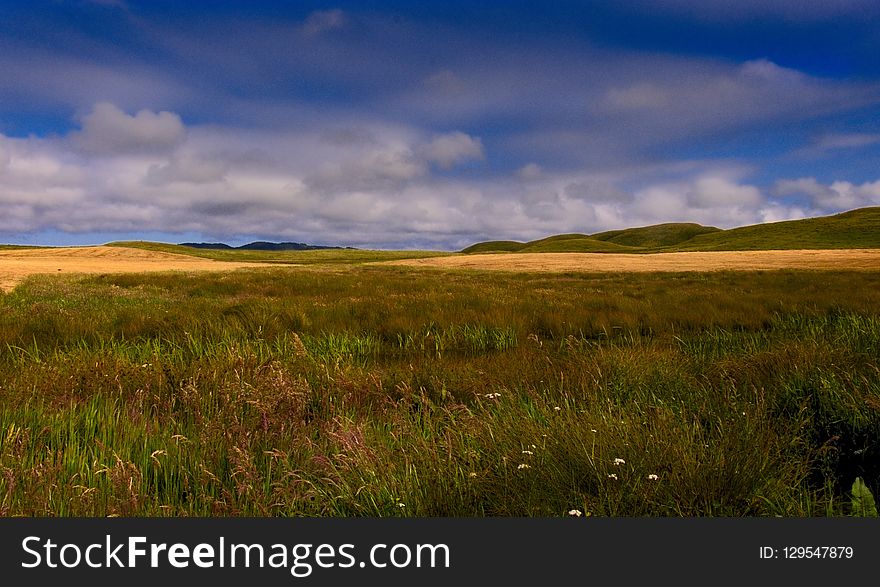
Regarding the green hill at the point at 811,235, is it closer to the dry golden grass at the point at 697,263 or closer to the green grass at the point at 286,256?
the dry golden grass at the point at 697,263

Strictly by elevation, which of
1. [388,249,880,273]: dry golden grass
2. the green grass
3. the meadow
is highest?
the green grass

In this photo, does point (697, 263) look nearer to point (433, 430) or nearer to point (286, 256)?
point (433, 430)

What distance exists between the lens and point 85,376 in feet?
15.2

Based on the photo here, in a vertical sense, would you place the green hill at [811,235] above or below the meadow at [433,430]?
above

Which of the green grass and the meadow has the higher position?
the green grass

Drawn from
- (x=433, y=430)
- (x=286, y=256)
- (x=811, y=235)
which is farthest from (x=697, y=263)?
(x=286, y=256)

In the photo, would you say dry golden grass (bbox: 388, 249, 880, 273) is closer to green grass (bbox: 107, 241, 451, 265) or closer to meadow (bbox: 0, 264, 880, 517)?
meadow (bbox: 0, 264, 880, 517)

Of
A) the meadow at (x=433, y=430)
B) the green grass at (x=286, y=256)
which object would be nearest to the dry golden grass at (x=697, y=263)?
the meadow at (x=433, y=430)

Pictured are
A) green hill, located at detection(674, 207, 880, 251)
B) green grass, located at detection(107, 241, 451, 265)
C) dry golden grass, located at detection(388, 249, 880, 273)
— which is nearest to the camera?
dry golden grass, located at detection(388, 249, 880, 273)

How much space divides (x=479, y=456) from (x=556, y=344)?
17.4 ft

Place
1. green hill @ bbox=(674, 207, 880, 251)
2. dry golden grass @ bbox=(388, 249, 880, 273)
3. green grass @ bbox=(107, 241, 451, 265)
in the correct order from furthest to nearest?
green hill @ bbox=(674, 207, 880, 251)
green grass @ bbox=(107, 241, 451, 265)
dry golden grass @ bbox=(388, 249, 880, 273)

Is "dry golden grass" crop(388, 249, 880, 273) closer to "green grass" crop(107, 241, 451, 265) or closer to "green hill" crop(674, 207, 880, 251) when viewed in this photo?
"green grass" crop(107, 241, 451, 265)

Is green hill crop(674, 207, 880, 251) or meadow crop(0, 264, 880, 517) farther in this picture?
green hill crop(674, 207, 880, 251)

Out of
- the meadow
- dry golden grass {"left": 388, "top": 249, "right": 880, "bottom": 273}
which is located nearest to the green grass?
dry golden grass {"left": 388, "top": 249, "right": 880, "bottom": 273}
